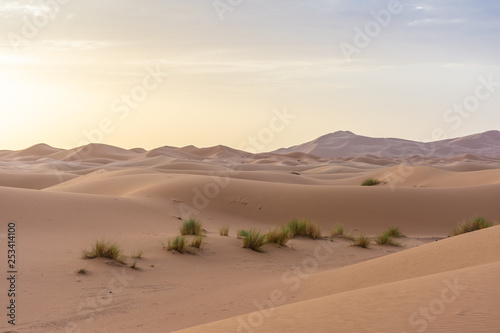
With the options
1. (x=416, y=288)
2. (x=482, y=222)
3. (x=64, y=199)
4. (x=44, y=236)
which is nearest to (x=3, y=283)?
(x=44, y=236)

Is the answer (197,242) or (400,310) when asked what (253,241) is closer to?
(197,242)

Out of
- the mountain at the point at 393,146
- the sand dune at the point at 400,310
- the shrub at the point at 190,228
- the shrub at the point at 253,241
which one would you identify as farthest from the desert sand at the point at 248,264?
the mountain at the point at 393,146

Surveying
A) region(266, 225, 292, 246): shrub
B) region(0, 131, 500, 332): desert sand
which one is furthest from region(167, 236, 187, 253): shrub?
region(266, 225, 292, 246): shrub

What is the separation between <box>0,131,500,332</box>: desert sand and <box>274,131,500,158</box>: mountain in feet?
387

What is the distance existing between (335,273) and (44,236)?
724 centimetres

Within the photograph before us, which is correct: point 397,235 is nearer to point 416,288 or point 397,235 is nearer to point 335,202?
point 335,202

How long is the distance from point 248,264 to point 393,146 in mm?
147359

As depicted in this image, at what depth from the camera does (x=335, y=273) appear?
984 centimetres

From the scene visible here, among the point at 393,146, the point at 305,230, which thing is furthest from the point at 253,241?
the point at 393,146

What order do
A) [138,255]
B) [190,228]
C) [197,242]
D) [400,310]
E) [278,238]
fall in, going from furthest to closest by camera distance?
[190,228] → [278,238] → [197,242] → [138,255] → [400,310]

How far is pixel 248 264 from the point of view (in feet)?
39.6

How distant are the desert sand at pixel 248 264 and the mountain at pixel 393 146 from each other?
11798 centimetres

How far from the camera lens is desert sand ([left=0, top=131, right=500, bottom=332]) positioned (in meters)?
5.91

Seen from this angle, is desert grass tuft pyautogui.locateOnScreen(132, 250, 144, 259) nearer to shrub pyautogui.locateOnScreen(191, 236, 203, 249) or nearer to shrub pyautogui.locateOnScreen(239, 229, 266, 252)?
shrub pyautogui.locateOnScreen(191, 236, 203, 249)
